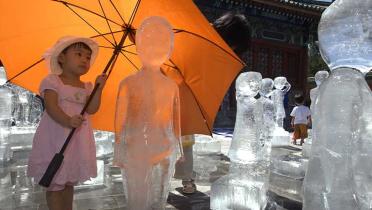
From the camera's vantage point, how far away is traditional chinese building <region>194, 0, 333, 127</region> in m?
12.8

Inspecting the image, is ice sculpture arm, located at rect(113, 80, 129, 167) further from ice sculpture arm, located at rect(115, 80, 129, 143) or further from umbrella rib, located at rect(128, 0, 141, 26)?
umbrella rib, located at rect(128, 0, 141, 26)

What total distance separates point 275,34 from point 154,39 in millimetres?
13095

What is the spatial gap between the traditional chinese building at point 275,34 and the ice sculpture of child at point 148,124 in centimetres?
1060

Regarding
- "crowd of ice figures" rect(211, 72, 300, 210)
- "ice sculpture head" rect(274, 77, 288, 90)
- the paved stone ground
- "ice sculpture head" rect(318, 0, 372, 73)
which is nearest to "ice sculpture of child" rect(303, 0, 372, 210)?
"ice sculpture head" rect(318, 0, 372, 73)

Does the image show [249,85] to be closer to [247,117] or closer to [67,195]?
[247,117]

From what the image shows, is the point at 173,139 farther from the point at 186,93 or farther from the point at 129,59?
the point at 129,59

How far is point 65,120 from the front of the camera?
2227 millimetres

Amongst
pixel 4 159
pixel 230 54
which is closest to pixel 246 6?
pixel 4 159

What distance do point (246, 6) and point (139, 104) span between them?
11608mm

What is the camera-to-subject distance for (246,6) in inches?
513

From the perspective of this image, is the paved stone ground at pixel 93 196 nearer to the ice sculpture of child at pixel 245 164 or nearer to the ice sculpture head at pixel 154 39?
the ice sculpture of child at pixel 245 164

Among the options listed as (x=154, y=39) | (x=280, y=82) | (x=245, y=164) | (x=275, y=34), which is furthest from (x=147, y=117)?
(x=275, y=34)

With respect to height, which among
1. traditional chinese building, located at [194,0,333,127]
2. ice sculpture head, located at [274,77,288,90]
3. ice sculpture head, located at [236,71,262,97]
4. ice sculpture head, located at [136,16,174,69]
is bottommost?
ice sculpture head, located at [236,71,262,97]

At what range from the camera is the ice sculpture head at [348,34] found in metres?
2.07
